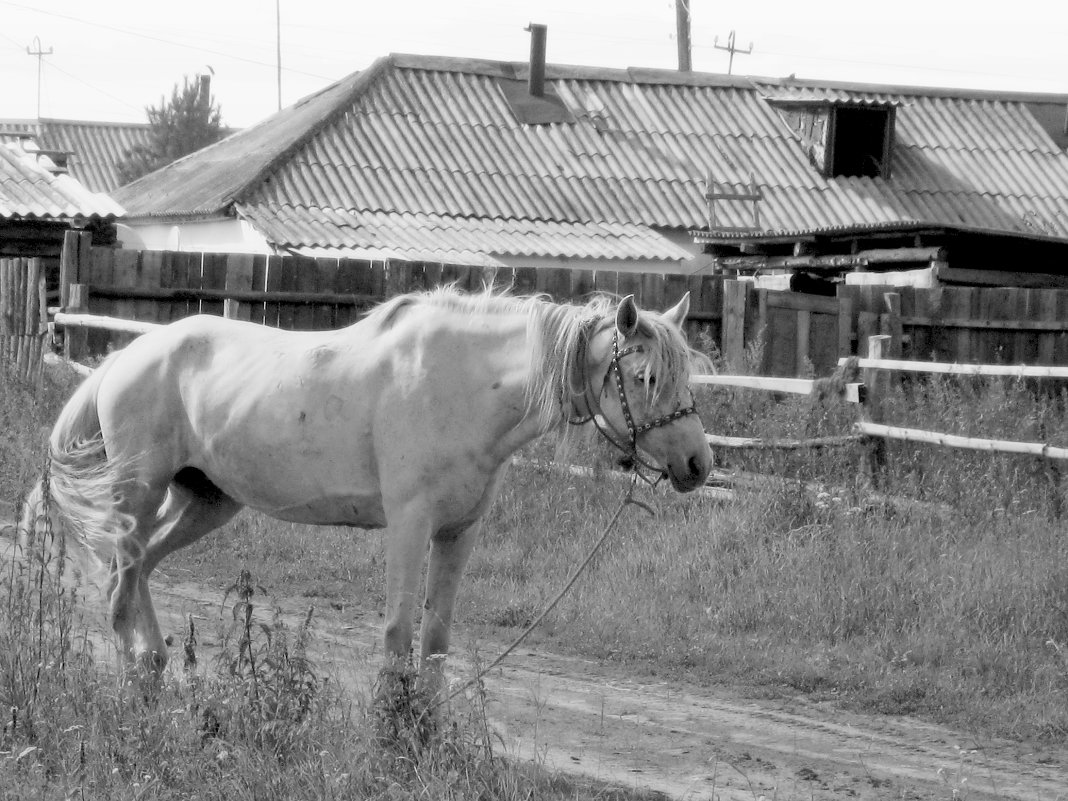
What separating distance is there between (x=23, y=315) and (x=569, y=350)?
10.5m

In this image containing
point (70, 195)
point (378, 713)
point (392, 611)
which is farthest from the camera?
point (70, 195)

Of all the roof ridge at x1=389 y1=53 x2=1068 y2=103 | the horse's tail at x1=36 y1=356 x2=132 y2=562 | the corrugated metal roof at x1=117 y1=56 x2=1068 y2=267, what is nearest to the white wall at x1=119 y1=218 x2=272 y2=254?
the corrugated metal roof at x1=117 y1=56 x2=1068 y2=267

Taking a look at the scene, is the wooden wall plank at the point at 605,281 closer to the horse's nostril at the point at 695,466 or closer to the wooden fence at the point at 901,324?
the wooden fence at the point at 901,324

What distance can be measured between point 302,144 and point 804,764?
805 inches

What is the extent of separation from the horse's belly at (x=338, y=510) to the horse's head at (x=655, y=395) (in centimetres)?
96

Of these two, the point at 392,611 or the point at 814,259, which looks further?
the point at 814,259

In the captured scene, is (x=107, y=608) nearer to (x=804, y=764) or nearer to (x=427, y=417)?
(x=427, y=417)

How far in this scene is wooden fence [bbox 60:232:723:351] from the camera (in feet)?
38.7

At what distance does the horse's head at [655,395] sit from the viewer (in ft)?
14.8

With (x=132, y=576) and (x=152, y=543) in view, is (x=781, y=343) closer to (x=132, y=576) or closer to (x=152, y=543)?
(x=152, y=543)

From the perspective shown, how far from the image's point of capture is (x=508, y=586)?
296 inches

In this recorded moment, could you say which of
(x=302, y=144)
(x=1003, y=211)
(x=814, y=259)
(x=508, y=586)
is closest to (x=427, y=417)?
(x=508, y=586)

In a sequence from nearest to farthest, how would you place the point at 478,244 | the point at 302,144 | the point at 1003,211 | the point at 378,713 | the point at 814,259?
1. the point at 378,713
2. the point at 814,259
3. the point at 478,244
4. the point at 302,144
5. the point at 1003,211

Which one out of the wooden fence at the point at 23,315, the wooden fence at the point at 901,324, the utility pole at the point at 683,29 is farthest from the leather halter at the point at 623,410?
the utility pole at the point at 683,29
